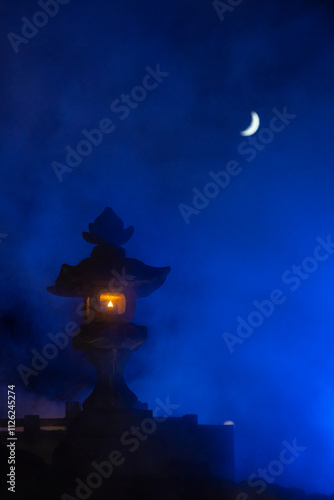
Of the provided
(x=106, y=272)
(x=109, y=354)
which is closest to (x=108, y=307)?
(x=106, y=272)

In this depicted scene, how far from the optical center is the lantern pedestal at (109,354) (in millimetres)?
15172

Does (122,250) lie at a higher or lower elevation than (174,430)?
higher

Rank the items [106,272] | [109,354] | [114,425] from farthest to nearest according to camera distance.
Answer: [106,272] → [109,354] → [114,425]

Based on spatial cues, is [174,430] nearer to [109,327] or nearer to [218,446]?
[218,446]

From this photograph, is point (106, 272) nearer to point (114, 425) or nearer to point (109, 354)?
point (109, 354)

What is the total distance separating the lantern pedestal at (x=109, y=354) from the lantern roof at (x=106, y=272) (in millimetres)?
1033

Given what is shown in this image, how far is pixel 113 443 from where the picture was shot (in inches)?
565

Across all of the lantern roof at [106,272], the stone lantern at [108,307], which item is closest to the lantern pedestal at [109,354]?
the stone lantern at [108,307]

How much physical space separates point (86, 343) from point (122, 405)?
1763 mm

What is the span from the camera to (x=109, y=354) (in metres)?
15.4

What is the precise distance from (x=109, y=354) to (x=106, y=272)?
2.06m

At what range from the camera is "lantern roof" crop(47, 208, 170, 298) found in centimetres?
1565

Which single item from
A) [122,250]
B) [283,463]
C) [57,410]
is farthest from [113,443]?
[57,410]

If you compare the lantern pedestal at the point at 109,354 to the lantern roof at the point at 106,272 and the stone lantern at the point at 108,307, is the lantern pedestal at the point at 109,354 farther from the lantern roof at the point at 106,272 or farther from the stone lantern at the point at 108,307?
the lantern roof at the point at 106,272
